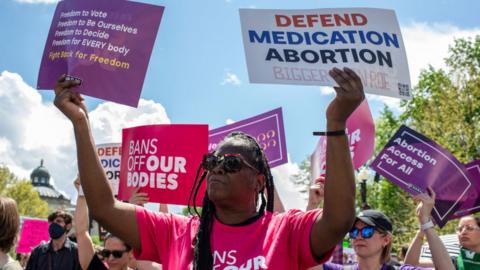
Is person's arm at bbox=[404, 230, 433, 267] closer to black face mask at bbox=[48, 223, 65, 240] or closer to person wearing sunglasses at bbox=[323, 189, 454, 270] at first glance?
person wearing sunglasses at bbox=[323, 189, 454, 270]

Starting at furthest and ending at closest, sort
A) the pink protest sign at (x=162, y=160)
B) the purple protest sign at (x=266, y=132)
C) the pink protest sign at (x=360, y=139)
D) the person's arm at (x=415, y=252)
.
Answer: the purple protest sign at (x=266, y=132)
the pink protest sign at (x=360, y=139)
the pink protest sign at (x=162, y=160)
the person's arm at (x=415, y=252)

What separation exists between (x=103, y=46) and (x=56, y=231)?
320cm

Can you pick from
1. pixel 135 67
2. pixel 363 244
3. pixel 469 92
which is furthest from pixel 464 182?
pixel 469 92

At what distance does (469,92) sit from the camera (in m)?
24.8

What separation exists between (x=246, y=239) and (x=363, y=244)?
1.89m

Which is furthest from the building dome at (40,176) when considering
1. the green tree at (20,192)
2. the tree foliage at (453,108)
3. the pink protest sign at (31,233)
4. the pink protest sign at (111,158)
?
the pink protest sign at (111,158)

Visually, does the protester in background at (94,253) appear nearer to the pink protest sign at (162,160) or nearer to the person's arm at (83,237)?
the person's arm at (83,237)

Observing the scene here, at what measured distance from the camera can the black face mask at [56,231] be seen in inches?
248

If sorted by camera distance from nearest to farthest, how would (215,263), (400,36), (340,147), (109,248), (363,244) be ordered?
1. (340,147)
2. (215,263)
3. (400,36)
4. (363,244)
5. (109,248)

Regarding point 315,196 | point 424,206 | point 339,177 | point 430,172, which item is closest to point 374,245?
point 315,196

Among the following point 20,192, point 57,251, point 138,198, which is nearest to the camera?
point 138,198

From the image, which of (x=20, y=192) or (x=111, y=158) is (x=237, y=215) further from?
(x=20, y=192)

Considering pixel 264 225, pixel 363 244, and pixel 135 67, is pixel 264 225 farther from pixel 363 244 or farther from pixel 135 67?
pixel 363 244

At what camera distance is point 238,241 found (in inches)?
97.7
